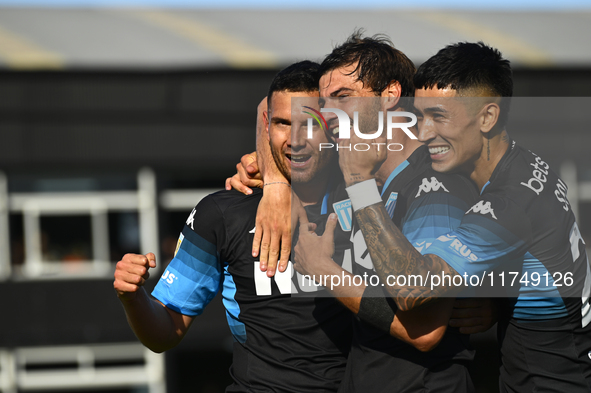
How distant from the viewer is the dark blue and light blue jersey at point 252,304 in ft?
6.98

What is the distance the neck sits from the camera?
1.81 m

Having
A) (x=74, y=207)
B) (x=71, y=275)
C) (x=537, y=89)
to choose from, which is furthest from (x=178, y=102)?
(x=537, y=89)

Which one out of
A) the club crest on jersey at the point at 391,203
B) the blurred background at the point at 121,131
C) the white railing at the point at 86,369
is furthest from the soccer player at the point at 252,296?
the white railing at the point at 86,369

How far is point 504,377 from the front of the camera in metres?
1.95

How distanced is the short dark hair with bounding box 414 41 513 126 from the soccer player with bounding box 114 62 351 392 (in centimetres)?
44

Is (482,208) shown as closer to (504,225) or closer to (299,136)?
(504,225)

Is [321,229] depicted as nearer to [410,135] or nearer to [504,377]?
[410,135]

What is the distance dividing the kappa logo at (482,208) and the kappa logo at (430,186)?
0.38ft

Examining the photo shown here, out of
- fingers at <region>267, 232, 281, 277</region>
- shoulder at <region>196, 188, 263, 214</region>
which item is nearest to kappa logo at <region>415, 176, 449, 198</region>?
fingers at <region>267, 232, 281, 277</region>

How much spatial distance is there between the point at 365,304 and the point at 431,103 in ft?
2.39

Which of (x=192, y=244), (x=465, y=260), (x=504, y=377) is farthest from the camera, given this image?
(x=192, y=244)

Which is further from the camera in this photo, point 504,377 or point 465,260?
point 504,377

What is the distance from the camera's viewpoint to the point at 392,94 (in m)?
1.95

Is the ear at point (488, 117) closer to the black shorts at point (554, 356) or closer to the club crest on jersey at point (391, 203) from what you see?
the club crest on jersey at point (391, 203)
